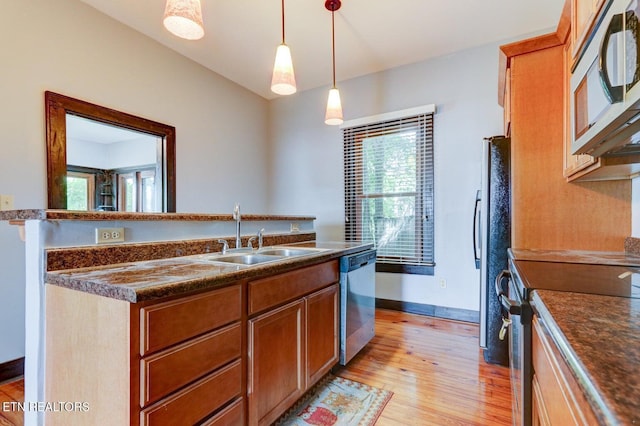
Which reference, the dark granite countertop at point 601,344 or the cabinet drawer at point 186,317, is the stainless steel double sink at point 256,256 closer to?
the cabinet drawer at point 186,317

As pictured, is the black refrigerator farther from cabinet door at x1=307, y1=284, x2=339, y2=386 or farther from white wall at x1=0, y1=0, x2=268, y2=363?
white wall at x1=0, y1=0, x2=268, y2=363

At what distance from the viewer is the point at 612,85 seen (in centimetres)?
86

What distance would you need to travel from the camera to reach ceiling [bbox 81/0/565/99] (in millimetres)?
2605

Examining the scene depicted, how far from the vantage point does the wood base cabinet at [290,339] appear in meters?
1.44

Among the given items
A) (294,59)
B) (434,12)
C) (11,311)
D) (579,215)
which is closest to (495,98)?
(434,12)

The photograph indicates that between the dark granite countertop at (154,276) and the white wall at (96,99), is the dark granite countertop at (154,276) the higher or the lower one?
the lower one

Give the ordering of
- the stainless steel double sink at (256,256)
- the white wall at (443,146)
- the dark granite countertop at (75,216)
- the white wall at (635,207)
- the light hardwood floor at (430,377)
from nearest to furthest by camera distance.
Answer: the dark granite countertop at (75,216) < the white wall at (635,207) < the light hardwood floor at (430,377) < the stainless steel double sink at (256,256) < the white wall at (443,146)

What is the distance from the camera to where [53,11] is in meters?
2.42

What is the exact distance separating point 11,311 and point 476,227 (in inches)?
153

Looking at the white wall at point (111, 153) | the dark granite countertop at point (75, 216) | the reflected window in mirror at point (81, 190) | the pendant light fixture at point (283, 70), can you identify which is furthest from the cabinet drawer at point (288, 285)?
the reflected window in mirror at point (81, 190)

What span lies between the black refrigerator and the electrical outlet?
253 cm

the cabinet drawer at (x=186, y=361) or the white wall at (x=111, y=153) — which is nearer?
the cabinet drawer at (x=186, y=361)

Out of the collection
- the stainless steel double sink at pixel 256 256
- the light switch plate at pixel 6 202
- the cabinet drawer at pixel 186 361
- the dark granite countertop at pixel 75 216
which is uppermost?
the light switch plate at pixel 6 202

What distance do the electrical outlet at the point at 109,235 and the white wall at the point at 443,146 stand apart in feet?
9.29
